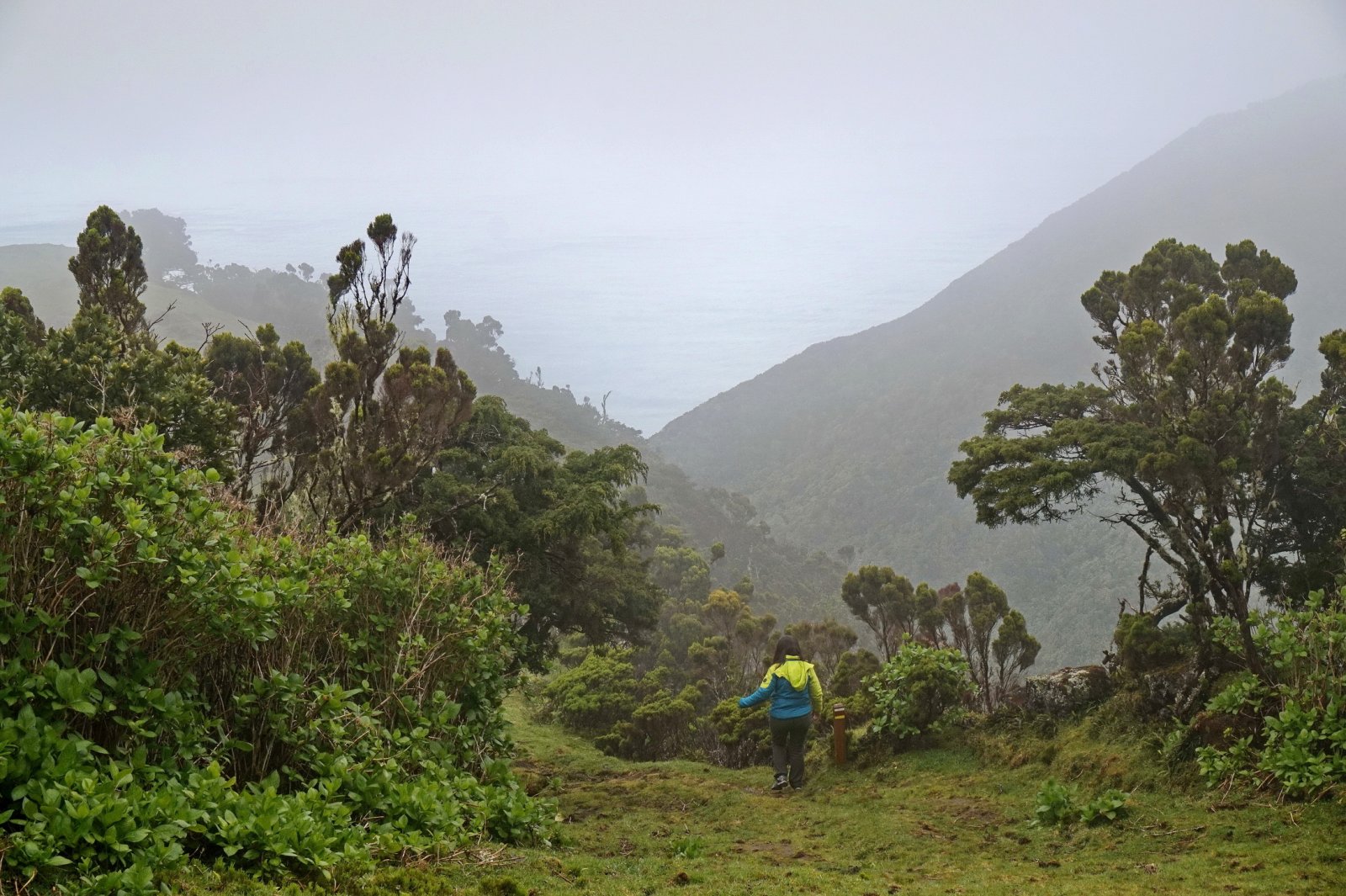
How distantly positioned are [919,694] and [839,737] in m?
1.22

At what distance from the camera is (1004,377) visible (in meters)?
122

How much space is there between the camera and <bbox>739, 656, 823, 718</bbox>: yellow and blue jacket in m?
10.9

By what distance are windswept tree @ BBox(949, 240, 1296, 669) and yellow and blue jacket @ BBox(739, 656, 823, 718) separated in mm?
3707

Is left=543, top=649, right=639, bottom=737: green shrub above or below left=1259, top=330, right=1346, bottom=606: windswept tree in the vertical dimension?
below

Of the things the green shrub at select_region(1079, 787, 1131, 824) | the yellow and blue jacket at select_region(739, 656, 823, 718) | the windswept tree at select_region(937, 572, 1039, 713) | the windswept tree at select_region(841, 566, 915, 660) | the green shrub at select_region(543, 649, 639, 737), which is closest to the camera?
the green shrub at select_region(1079, 787, 1131, 824)

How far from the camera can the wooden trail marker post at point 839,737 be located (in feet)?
40.0

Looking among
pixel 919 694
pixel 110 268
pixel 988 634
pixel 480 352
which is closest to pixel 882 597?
pixel 988 634

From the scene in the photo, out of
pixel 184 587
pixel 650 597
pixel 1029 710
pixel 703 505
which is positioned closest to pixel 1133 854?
pixel 1029 710

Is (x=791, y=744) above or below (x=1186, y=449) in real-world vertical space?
below

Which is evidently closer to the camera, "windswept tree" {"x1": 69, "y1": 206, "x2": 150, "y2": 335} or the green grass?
the green grass

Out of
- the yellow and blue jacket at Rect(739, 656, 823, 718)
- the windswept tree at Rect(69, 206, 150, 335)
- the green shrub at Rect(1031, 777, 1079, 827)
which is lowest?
the green shrub at Rect(1031, 777, 1079, 827)

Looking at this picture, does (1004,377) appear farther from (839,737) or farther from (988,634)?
(839,737)

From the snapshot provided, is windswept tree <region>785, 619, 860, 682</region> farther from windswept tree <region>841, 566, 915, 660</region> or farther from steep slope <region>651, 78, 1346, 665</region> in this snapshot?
steep slope <region>651, 78, 1346, 665</region>

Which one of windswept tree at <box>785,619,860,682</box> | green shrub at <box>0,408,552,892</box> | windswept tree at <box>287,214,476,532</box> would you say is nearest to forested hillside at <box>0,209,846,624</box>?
windswept tree at <box>785,619,860,682</box>
